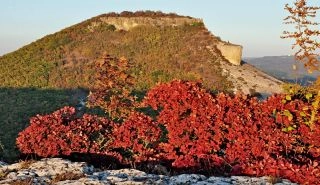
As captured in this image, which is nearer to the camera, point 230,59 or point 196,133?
point 196,133

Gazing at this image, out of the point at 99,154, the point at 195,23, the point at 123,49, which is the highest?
the point at 195,23

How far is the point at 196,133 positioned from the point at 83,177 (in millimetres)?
4995

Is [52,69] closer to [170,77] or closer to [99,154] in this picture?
[170,77]

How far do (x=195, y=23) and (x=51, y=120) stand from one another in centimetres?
4985

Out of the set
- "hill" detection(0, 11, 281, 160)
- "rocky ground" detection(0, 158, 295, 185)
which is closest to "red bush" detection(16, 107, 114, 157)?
"rocky ground" detection(0, 158, 295, 185)

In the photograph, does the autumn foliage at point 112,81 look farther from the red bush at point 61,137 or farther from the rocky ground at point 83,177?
the rocky ground at point 83,177

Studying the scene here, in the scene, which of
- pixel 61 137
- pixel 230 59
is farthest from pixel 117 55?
pixel 61 137

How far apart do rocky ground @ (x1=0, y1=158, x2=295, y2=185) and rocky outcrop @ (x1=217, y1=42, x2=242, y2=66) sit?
4259cm

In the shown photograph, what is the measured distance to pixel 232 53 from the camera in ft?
178

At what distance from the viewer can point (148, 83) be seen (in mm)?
47531

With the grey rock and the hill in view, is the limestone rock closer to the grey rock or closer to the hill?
the hill

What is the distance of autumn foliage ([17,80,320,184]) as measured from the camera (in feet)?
48.3

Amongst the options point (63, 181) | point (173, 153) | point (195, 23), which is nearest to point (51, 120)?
point (173, 153)

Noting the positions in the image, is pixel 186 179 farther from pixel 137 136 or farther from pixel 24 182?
pixel 137 136
